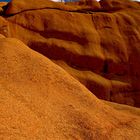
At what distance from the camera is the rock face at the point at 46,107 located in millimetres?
10383

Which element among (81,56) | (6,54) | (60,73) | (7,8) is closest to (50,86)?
(60,73)

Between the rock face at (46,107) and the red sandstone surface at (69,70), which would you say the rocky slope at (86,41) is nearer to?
the red sandstone surface at (69,70)

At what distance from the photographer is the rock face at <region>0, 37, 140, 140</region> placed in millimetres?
10383

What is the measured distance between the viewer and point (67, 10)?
77.8 ft

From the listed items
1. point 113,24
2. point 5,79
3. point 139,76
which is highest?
point 5,79

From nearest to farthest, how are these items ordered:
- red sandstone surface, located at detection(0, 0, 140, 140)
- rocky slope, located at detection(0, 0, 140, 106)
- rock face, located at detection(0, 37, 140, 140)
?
rock face, located at detection(0, 37, 140, 140), red sandstone surface, located at detection(0, 0, 140, 140), rocky slope, located at detection(0, 0, 140, 106)

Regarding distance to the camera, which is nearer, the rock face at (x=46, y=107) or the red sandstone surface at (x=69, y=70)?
the rock face at (x=46, y=107)

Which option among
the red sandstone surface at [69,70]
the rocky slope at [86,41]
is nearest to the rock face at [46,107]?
the red sandstone surface at [69,70]

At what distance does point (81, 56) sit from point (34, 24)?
3.00 metres

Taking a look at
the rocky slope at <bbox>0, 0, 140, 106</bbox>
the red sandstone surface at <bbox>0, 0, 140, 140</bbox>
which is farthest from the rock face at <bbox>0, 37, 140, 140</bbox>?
the rocky slope at <bbox>0, 0, 140, 106</bbox>

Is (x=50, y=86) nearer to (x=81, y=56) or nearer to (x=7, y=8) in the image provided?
(x=81, y=56)

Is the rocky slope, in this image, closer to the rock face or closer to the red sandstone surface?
the red sandstone surface

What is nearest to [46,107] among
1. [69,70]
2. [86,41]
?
[69,70]

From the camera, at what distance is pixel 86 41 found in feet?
74.3
